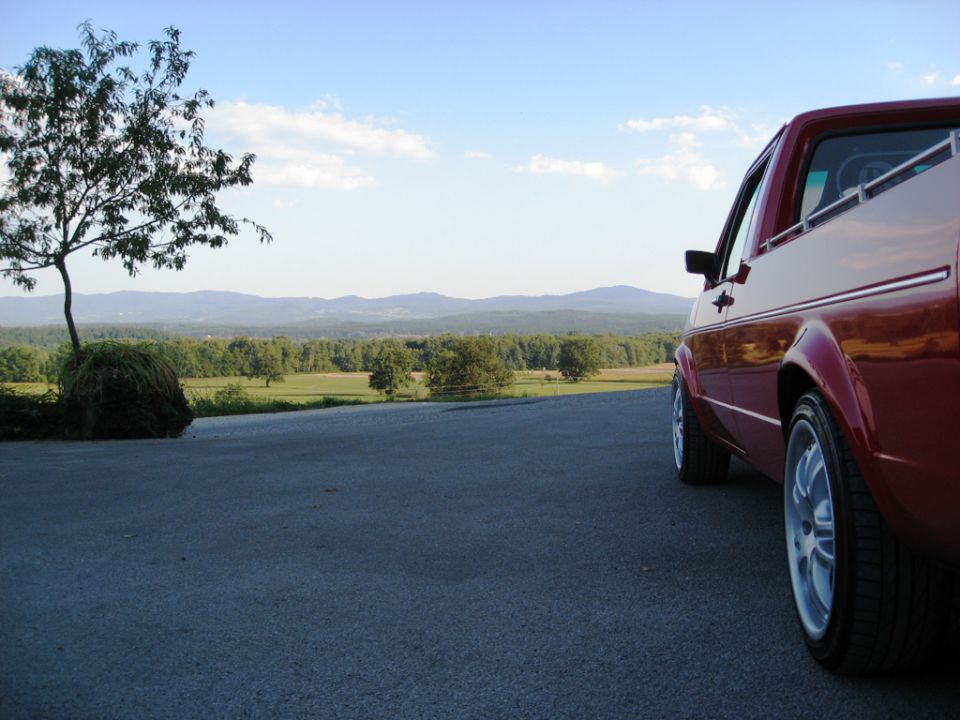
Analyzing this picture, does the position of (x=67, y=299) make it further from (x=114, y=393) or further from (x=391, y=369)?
(x=391, y=369)

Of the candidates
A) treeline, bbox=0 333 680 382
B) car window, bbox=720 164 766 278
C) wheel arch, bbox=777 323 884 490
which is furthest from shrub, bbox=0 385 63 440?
wheel arch, bbox=777 323 884 490

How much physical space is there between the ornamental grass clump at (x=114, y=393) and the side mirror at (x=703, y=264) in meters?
8.64

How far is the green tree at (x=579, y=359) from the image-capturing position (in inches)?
2363

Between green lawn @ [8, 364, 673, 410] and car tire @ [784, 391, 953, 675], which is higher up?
car tire @ [784, 391, 953, 675]

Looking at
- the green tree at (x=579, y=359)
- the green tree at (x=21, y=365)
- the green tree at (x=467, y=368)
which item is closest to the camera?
the green tree at (x=21, y=365)

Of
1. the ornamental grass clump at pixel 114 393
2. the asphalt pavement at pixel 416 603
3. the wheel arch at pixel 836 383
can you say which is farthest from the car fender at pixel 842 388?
the ornamental grass clump at pixel 114 393

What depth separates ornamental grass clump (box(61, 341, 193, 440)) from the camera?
1097cm

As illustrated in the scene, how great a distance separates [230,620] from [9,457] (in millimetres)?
6613

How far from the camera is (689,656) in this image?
263 cm

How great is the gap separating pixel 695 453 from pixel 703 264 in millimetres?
1315

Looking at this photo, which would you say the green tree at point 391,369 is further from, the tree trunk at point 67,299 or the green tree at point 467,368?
the tree trunk at point 67,299

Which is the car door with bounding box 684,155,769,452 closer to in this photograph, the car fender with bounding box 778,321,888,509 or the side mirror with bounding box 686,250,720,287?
the side mirror with bounding box 686,250,720,287

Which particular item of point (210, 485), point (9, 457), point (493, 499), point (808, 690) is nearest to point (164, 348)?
point (9, 457)

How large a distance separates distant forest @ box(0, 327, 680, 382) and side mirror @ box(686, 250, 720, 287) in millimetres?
4472
